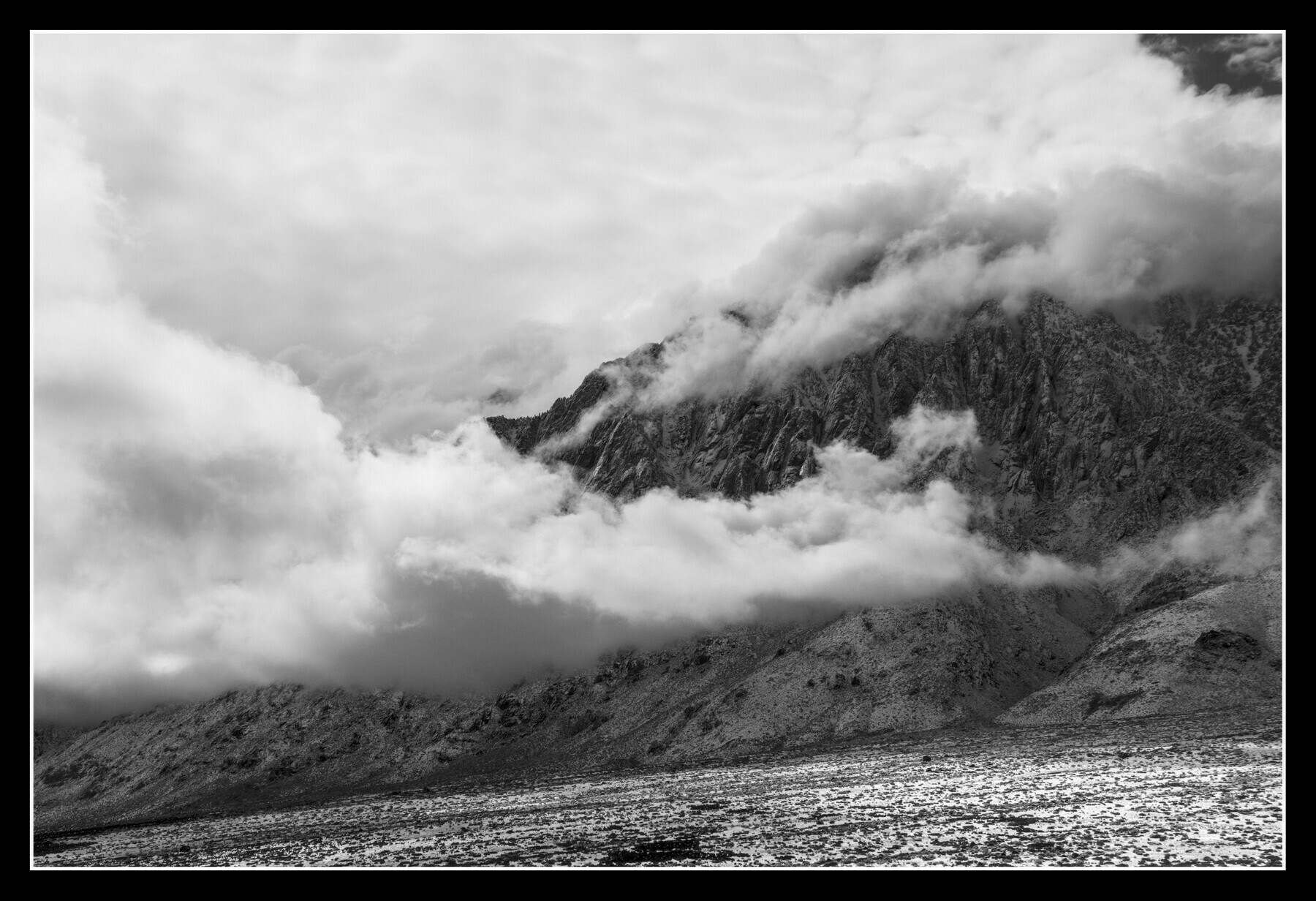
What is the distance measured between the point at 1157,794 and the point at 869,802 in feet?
90.5

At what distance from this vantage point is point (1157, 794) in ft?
298

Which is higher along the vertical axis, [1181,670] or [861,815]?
[1181,670]

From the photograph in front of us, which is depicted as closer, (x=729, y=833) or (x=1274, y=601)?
(x=729, y=833)

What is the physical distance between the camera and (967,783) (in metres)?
110

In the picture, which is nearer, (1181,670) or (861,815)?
(861,815)

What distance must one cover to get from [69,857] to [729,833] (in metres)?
103

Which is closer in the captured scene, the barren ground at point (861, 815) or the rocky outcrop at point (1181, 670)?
the barren ground at point (861, 815)

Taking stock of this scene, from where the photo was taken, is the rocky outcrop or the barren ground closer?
the barren ground

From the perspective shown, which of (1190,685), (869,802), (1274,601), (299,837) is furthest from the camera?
(1274,601)
